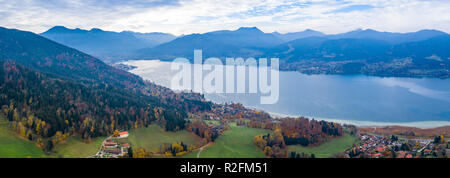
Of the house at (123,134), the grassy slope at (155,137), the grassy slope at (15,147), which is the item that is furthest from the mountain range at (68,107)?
the grassy slope at (155,137)

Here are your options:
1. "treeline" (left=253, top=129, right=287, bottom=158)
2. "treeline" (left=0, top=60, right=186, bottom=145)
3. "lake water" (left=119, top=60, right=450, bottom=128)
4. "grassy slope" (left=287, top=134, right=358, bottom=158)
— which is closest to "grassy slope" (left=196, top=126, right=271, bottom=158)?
"treeline" (left=253, top=129, right=287, bottom=158)

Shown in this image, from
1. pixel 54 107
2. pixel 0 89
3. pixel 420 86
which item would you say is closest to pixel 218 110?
pixel 54 107

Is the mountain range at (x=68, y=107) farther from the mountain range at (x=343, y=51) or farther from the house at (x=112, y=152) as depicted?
the mountain range at (x=343, y=51)

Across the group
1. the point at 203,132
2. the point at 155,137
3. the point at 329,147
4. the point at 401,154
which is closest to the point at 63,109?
the point at 155,137

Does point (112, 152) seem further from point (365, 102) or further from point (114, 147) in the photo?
point (365, 102)
